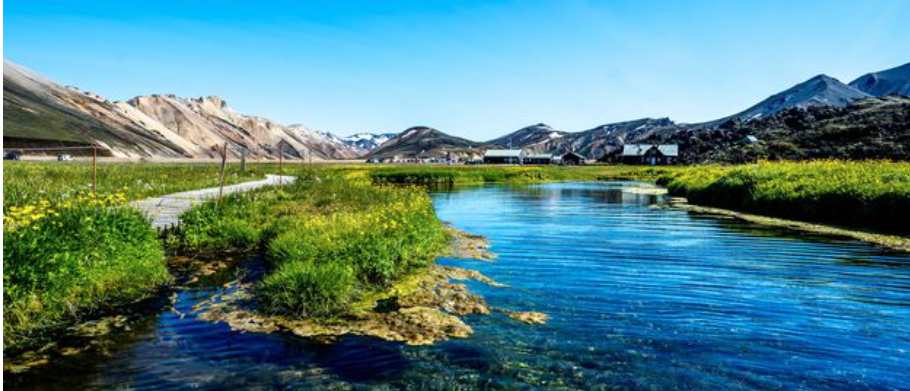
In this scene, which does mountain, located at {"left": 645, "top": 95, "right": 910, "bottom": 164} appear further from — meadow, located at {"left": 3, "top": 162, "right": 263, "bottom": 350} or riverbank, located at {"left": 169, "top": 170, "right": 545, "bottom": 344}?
meadow, located at {"left": 3, "top": 162, "right": 263, "bottom": 350}

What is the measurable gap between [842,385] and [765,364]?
121 centimetres

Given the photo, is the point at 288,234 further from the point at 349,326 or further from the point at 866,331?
the point at 866,331

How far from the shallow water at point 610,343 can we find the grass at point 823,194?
31.6 feet

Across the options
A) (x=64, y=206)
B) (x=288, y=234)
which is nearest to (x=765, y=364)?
(x=288, y=234)

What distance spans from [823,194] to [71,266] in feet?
117

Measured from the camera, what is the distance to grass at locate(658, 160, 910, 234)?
28266 millimetres

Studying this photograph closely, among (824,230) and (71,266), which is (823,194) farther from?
(71,266)

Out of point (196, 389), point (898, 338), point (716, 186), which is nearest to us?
point (196, 389)

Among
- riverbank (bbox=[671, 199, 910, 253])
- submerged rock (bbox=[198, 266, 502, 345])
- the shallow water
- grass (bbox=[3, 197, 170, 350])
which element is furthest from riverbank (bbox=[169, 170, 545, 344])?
riverbank (bbox=[671, 199, 910, 253])

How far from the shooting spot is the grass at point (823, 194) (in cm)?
2827

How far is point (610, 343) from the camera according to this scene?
37.4 feet

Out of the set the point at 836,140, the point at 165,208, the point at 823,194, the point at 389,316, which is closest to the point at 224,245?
the point at 165,208

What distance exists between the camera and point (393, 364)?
10.2 meters

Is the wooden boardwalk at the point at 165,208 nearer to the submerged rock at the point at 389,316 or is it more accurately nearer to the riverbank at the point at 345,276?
the riverbank at the point at 345,276
